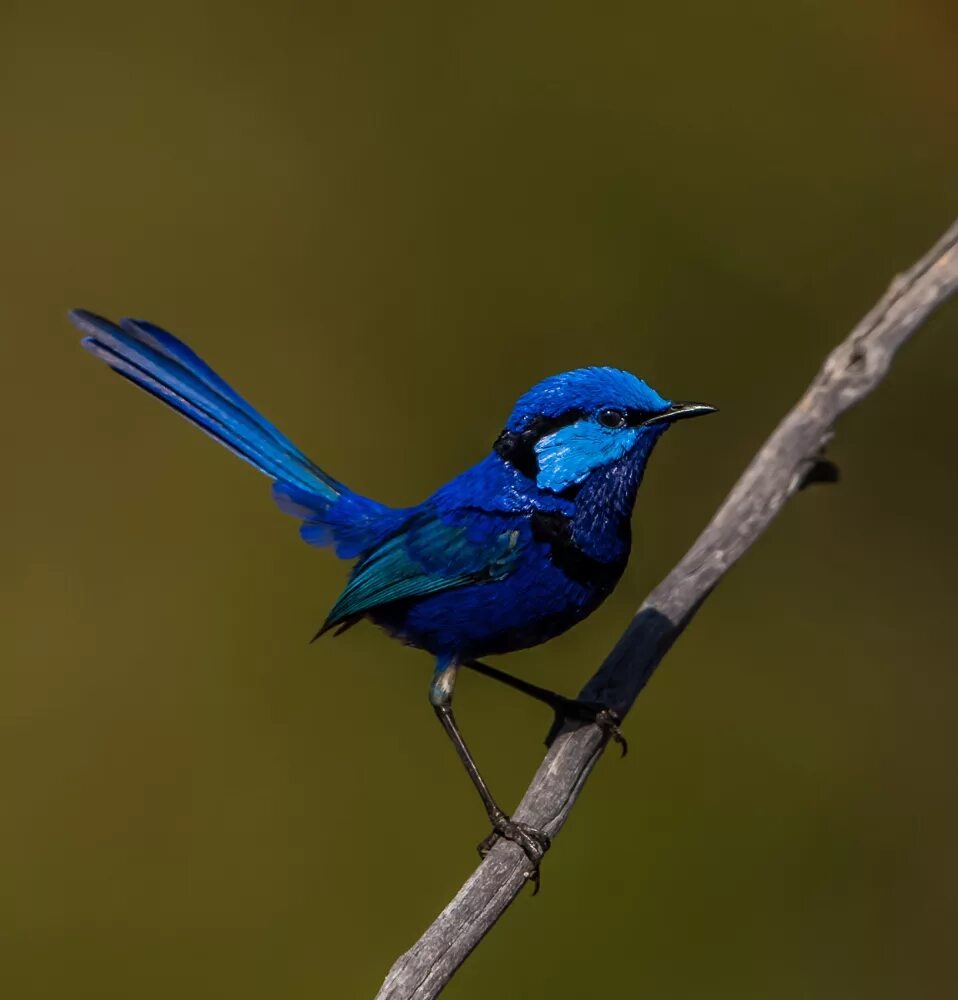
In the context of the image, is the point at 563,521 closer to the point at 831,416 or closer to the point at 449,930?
the point at 831,416

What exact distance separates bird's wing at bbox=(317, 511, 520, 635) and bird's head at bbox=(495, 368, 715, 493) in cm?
17

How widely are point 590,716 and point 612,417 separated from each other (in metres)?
0.68

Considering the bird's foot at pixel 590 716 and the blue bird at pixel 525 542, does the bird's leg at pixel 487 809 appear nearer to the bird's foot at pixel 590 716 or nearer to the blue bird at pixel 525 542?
the blue bird at pixel 525 542

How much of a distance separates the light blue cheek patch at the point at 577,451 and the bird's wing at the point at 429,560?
146 mm

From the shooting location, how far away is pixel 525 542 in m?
3.15

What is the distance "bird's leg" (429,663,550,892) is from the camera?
293 cm

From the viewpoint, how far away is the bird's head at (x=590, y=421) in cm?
307

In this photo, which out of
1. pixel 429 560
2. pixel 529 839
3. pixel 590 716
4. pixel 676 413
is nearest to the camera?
pixel 529 839

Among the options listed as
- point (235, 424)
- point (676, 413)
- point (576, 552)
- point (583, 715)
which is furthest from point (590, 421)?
point (235, 424)

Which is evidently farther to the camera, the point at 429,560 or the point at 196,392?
the point at 196,392

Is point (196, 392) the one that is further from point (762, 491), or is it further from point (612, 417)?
point (762, 491)

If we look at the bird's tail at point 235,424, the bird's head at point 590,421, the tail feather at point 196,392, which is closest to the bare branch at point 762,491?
the bird's head at point 590,421

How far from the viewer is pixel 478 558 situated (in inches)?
125

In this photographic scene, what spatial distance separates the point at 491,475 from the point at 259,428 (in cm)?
78
